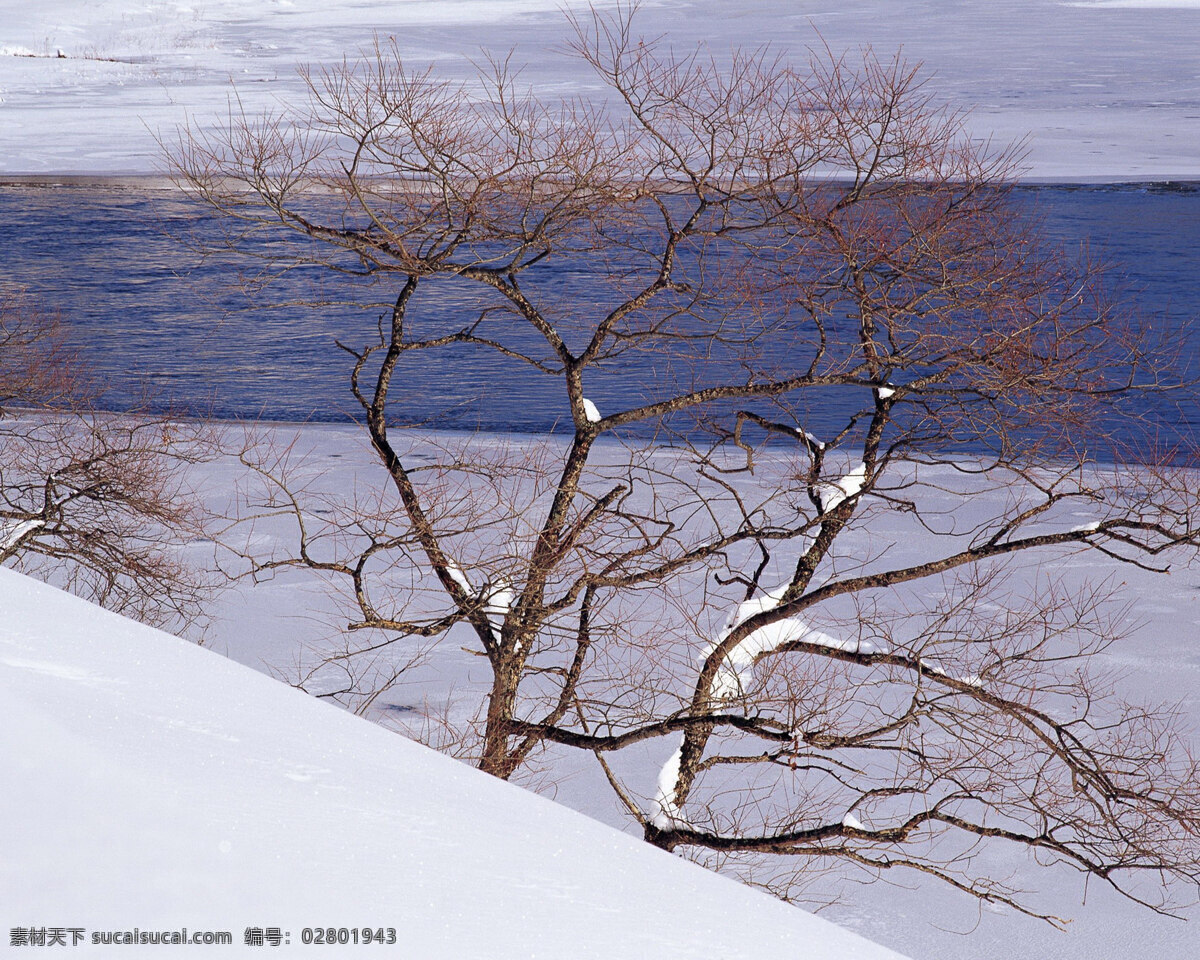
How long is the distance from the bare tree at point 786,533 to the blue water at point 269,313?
2632mm

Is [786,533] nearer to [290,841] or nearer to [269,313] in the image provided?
[290,841]

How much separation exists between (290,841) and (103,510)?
29.9 ft

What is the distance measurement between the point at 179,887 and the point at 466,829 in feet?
1.43

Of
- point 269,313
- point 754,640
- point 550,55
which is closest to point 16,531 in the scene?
point 754,640

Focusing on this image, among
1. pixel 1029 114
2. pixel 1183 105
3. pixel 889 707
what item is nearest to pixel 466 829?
pixel 889 707

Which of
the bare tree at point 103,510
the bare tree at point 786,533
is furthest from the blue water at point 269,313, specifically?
the bare tree at point 786,533

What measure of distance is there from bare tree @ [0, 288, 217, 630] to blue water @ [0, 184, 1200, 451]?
2.02 meters

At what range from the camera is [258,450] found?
13117 millimetres

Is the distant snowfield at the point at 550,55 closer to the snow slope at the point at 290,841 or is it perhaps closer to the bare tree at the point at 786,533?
the bare tree at the point at 786,533

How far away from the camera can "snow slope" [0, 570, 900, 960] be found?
1.39 meters

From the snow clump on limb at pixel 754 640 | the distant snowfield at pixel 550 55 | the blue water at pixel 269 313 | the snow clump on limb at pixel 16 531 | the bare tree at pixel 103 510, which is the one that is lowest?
the snow clump on limb at pixel 754 640

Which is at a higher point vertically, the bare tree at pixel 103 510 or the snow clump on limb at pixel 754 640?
the bare tree at pixel 103 510

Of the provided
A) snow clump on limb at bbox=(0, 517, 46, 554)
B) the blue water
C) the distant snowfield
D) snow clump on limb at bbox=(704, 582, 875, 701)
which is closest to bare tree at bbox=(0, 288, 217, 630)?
snow clump on limb at bbox=(0, 517, 46, 554)

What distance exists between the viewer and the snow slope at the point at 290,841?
1.39m
